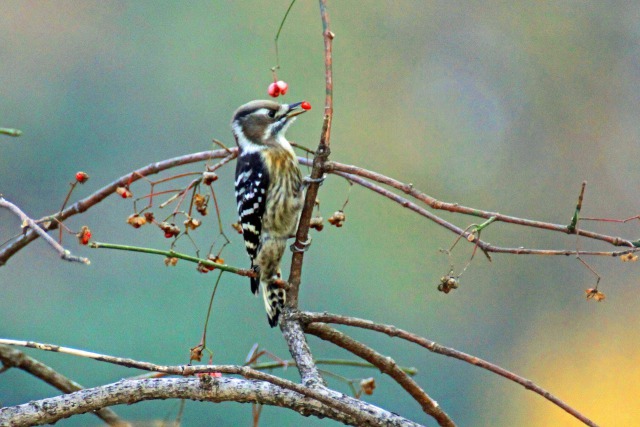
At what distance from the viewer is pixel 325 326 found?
1.51m

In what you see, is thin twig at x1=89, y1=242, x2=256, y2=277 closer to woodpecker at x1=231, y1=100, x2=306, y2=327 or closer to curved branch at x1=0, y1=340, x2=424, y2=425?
curved branch at x1=0, y1=340, x2=424, y2=425

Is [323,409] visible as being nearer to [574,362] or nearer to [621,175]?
[574,362]

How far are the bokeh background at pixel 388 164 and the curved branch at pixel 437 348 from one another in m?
2.91

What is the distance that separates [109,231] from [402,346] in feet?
7.76

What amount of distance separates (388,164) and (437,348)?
4.42 m

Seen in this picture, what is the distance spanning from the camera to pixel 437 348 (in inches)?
52.1

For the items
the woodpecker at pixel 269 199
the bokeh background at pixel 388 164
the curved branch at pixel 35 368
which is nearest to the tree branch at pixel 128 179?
the curved branch at pixel 35 368

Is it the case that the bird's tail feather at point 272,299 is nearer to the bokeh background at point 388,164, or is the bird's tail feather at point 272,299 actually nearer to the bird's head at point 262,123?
the bird's head at point 262,123

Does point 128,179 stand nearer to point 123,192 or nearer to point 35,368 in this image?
point 123,192

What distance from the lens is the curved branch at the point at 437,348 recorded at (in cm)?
123

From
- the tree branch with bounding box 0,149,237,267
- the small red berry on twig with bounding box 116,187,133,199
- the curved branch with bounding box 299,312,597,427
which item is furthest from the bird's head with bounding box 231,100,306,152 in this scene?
the curved branch with bounding box 299,312,597,427

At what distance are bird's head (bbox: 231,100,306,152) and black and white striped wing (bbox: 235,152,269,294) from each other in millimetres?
76

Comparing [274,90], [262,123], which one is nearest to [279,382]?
[274,90]

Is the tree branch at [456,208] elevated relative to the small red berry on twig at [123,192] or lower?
lower
